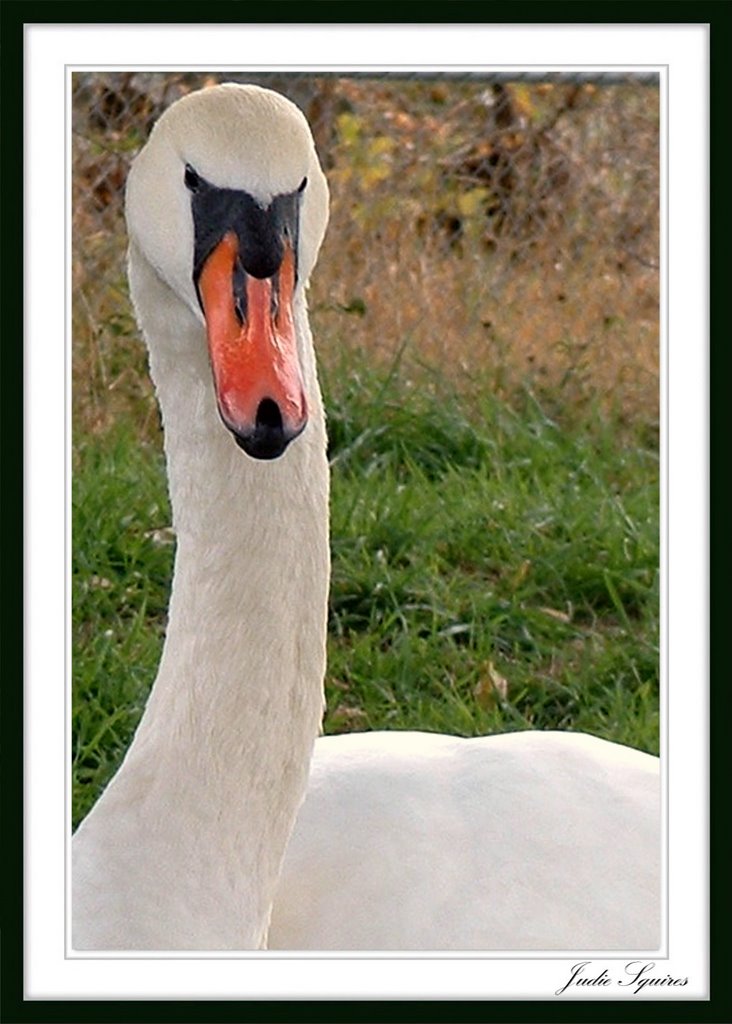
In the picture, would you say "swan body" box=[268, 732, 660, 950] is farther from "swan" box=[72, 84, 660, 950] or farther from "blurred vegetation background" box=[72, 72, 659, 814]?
"blurred vegetation background" box=[72, 72, 659, 814]

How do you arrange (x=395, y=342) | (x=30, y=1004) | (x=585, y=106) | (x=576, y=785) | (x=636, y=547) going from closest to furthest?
(x=30, y=1004) → (x=576, y=785) → (x=636, y=547) → (x=395, y=342) → (x=585, y=106)

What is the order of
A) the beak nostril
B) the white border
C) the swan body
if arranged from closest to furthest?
1. the beak nostril
2. the white border
3. the swan body

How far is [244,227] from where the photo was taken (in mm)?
1955

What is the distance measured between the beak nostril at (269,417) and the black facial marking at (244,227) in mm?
132

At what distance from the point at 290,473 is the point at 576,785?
26.8 inches

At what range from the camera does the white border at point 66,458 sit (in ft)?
7.16

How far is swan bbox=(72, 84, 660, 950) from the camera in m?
1.97

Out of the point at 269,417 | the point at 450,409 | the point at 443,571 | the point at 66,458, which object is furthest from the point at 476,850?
the point at 450,409

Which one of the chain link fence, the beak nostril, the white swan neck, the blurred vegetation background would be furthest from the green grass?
the beak nostril

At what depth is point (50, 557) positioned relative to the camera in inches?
87.7

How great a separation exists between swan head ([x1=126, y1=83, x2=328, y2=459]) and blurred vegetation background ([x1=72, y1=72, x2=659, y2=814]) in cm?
119

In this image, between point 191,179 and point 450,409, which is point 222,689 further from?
point 450,409
